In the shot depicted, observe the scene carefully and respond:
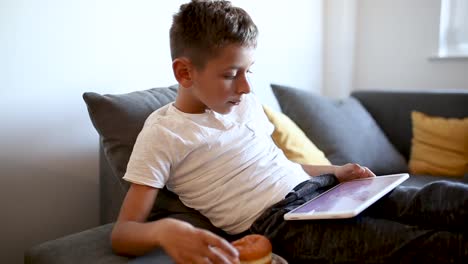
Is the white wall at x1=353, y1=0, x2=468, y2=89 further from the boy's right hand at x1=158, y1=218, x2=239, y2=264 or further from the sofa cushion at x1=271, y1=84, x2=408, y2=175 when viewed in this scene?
the boy's right hand at x1=158, y1=218, x2=239, y2=264

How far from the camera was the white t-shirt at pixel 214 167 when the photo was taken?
3.38ft

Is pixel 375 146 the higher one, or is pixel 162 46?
pixel 162 46

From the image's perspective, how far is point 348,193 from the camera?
102cm

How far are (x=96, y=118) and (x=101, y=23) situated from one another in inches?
16.2

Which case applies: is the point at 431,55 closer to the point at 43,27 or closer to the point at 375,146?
the point at 375,146

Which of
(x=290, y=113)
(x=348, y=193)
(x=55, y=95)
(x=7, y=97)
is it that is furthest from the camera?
(x=290, y=113)

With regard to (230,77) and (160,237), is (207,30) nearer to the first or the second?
(230,77)

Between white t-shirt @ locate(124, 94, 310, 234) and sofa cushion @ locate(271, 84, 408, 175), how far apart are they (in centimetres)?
80

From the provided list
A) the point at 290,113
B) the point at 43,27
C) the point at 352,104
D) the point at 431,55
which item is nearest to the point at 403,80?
the point at 431,55

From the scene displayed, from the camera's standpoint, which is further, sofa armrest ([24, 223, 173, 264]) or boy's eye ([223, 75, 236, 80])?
boy's eye ([223, 75, 236, 80])

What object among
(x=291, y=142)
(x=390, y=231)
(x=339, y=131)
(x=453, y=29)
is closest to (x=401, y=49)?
(x=453, y=29)

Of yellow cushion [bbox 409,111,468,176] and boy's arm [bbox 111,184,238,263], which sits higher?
boy's arm [bbox 111,184,238,263]

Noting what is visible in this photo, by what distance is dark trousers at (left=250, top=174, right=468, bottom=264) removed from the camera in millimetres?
818

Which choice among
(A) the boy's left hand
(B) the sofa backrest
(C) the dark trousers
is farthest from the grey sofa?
(A) the boy's left hand
